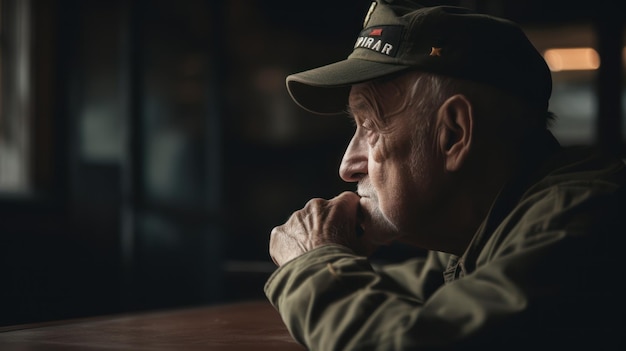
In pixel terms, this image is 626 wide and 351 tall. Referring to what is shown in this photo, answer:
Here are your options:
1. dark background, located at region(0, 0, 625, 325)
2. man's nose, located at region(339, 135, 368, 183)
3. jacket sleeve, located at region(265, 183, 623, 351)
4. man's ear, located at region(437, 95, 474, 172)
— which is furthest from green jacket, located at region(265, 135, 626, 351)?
dark background, located at region(0, 0, 625, 325)

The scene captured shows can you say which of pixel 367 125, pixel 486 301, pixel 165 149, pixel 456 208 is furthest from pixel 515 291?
pixel 165 149

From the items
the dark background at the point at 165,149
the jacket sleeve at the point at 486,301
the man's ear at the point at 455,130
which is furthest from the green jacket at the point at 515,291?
the dark background at the point at 165,149

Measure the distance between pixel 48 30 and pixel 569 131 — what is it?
269 cm

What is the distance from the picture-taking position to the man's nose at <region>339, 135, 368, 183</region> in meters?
1.31

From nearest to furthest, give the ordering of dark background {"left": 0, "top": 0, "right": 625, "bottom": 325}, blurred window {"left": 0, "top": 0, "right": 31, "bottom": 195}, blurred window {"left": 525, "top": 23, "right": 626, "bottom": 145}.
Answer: blurred window {"left": 525, "top": 23, "right": 626, "bottom": 145} < blurred window {"left": 0, "top": 0, "right": 31, "bottom": 195} < dark background {"left": 0, "top": 0, "right": 625, "bottom": 325}

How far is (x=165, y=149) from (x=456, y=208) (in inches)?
132

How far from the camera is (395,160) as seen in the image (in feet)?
4.06

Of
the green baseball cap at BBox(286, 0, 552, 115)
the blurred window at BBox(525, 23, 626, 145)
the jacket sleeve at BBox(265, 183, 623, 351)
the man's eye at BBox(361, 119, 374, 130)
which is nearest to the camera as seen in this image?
the jacket sleeve at BBox(265, 183, 623, 351)

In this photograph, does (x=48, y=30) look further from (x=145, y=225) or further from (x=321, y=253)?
(x=321, y=253)

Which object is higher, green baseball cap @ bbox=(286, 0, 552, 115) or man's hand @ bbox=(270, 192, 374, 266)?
green baseball cap @ bbox=(286, 0, 552, 115)

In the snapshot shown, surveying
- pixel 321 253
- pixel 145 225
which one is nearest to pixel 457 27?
pixel 321 253

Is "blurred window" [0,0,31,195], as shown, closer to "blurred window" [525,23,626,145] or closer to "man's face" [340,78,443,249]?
"blurred window" [525,23,626,145]

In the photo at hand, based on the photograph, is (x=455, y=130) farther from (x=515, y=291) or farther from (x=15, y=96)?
(x=15, y=96)

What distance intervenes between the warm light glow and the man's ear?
2.38 meters
